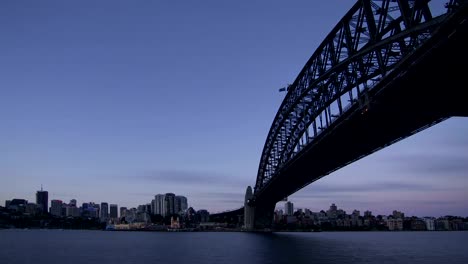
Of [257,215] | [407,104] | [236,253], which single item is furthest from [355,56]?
[257,215]

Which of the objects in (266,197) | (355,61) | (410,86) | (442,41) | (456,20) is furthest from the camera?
(266,197)

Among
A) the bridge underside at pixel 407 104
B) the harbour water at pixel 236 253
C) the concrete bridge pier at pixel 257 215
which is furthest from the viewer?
the concrete bridge pier at pixel 257 215

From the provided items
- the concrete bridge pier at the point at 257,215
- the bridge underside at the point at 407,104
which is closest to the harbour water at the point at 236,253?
the bridge underside at the point at 407,104

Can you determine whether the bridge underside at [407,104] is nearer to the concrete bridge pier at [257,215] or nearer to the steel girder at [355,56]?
the steel girder at [355,56]

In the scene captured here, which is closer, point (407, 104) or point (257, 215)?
point (407, 104)

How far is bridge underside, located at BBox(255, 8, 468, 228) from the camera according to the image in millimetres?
27148

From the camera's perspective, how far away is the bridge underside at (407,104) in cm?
2715

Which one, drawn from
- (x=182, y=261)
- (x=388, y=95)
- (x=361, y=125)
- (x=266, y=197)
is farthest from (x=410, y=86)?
(x=266, y=197)

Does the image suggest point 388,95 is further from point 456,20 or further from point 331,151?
point 331,151

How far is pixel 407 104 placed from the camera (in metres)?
36.9

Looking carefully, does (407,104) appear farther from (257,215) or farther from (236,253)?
(257,215)

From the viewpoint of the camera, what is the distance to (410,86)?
33.0 m

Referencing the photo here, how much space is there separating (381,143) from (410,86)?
60.1ft

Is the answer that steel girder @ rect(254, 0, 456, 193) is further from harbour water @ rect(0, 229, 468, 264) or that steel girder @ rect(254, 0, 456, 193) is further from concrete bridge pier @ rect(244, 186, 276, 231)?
concrete bridge pier @ rect(244, 186, 276, 231)
